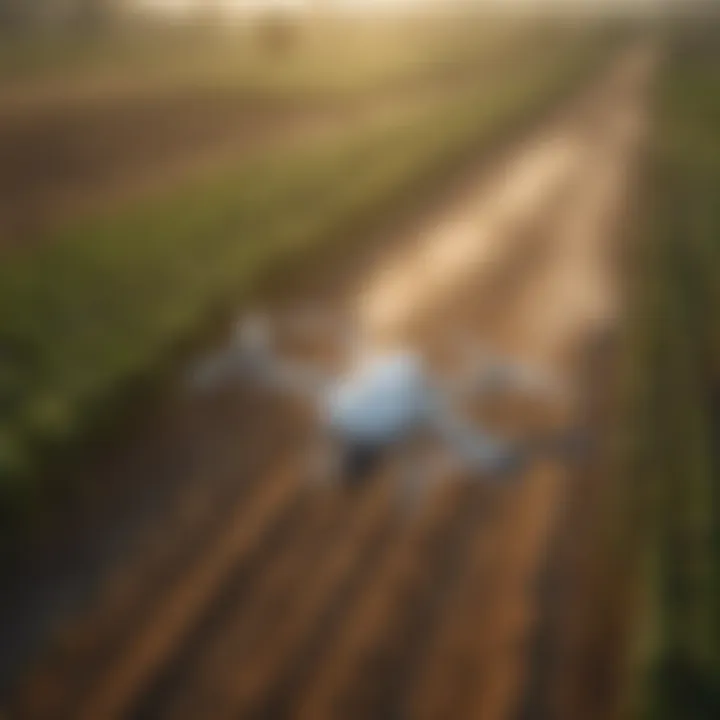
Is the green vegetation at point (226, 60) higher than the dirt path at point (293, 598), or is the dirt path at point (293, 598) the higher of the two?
the green vegetation at point (226, 60)

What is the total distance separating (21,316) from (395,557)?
21.9ft

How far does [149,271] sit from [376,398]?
5.49m

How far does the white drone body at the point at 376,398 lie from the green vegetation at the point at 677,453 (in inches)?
58.6

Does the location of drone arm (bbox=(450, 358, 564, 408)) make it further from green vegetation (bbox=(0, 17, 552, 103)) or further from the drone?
green vegetation (bbox=(0, 17, 552, 103))

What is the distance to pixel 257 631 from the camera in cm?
755

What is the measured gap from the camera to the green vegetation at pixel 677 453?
7441mm

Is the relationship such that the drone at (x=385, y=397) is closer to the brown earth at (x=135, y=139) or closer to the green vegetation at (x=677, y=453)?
the green vegetation at (x=677, y=453)

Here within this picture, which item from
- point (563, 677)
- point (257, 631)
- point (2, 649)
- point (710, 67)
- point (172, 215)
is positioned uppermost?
point (710, 67)

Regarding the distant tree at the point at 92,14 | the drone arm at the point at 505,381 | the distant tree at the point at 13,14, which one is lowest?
the drone arm at the point at 505,381

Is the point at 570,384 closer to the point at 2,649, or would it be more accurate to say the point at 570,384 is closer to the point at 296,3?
the point at 2,649

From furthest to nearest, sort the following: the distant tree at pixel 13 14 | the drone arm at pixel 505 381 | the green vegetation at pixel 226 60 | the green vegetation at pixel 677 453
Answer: the distant tree at pixel 13 14 → the green vegetation at pixel 226 60 → the drone arm at pixel 505 381 → the green vegetation at pixel 677 453

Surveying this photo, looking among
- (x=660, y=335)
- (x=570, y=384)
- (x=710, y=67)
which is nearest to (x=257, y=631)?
(x=570, y=384)

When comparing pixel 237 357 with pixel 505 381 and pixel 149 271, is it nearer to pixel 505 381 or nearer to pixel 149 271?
pixel 149 271

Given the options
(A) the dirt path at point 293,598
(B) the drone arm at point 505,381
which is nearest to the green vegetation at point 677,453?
(A) the dirt path at point 293,598
